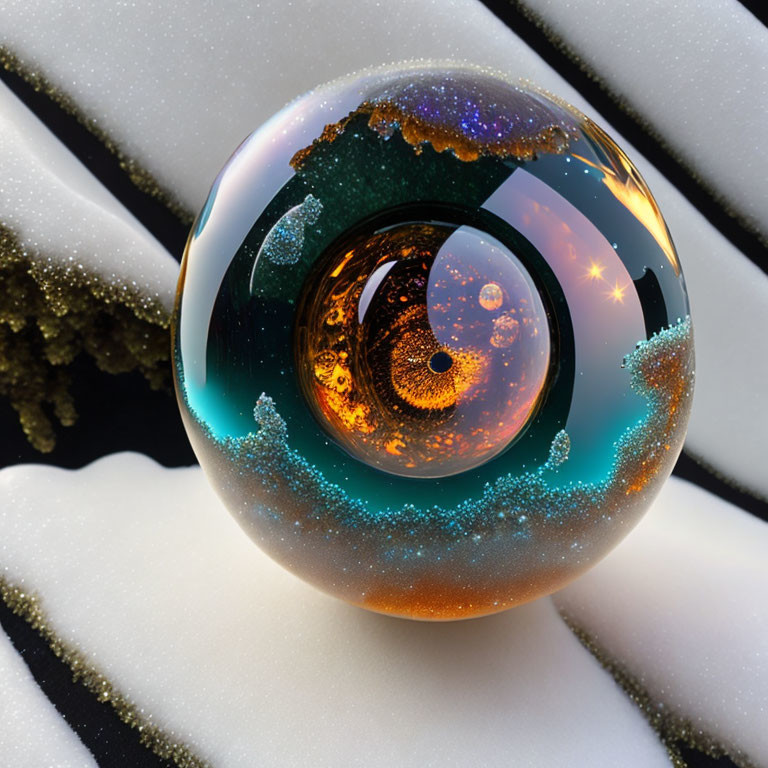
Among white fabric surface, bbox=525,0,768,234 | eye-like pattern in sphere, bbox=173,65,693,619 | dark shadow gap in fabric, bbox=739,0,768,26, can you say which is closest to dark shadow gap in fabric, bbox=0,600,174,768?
eye-like pattern in sphere, bbox=173,65,693,619

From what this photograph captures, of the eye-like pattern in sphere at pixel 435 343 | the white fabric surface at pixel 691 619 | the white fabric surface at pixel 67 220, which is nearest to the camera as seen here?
the eye-like pattern in sphere at pixel 435 343

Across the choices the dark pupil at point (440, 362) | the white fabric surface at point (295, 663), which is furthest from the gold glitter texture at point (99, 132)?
the dark pupil at point (440, 362)

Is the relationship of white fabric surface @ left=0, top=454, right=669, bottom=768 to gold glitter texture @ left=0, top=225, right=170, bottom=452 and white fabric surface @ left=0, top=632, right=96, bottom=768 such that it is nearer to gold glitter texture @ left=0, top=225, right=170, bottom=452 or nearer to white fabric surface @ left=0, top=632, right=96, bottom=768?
white fabric surface @ left=0, top=632, right=96, bottom=768

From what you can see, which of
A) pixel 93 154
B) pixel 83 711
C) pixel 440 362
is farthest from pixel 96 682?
pixel 93 154

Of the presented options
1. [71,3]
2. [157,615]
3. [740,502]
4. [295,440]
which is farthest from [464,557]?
[71,3]

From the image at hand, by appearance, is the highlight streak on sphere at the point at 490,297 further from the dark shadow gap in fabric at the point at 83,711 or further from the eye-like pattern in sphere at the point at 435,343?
the dark shadow gap in fabric at the point at 83,711

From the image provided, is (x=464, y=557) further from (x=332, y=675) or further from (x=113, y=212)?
(x=113, y=212)
